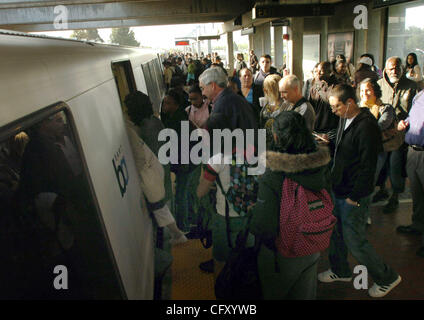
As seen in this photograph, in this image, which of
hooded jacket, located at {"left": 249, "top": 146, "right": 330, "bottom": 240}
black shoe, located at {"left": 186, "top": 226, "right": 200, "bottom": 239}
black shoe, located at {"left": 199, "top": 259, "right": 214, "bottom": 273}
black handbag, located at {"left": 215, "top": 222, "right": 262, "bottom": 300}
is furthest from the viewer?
black shoe, located at {"left": 186, "top": 226, "right": 200, "bottom": 239}

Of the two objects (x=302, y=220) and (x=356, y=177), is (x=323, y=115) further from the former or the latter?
(x=302, y=220)

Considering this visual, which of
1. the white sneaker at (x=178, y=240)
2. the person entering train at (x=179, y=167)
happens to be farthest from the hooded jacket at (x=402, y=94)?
the white sneaker at (x=178, y=240)

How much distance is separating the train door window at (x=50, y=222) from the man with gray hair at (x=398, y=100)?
394 cm

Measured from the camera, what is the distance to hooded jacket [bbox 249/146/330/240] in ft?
6.63

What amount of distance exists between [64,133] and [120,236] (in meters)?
0.72

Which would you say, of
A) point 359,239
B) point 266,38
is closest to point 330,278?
point 359,239

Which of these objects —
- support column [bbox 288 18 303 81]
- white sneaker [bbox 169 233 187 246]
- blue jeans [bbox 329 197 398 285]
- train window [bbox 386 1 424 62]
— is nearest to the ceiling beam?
support column [bbox 288 18 303 81]

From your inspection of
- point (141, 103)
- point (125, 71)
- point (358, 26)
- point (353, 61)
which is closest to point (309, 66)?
point (353, 61)

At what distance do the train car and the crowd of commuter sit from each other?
843 millimetres

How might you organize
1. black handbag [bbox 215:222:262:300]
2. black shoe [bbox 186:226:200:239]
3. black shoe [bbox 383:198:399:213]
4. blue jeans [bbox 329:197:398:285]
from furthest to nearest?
black shoe [bbox 383:198:399:213] < black shoe [bbox 186:226:200:239] < blue jeans [bbox 329:197:398:285] < black handbag [bbox 215:222:262:300]

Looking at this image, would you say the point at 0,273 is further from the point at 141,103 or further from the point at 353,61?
the point at 353,61

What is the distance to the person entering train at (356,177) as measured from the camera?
8.80 feet

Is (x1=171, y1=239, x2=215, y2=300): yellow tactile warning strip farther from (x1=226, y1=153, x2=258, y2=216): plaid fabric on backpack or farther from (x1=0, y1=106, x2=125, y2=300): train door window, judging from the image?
(x1=0, y1=106, x2=125, y2=300): train door window

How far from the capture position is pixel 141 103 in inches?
127
